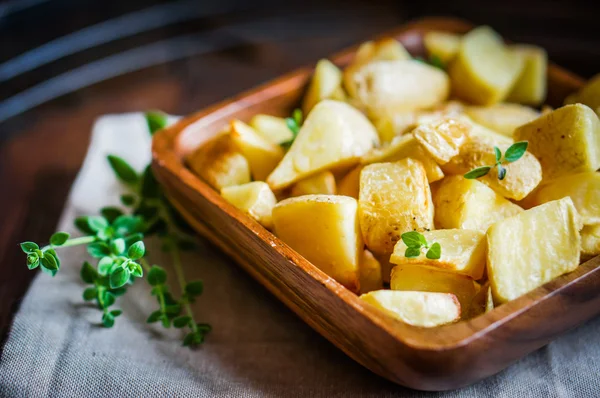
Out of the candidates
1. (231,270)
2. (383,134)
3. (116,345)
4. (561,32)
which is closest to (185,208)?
(231,270)

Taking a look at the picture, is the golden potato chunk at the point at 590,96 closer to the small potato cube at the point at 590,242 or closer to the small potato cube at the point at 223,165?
the small potato cube at the point at 590,242

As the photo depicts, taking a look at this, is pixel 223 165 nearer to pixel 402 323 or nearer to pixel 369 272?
pixel 369 272

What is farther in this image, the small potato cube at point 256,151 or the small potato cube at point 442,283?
the small potato cube at point 256,151

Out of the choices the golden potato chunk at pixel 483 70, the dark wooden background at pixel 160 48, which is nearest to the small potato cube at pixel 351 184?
the golden potato chunk at pixel 483 70

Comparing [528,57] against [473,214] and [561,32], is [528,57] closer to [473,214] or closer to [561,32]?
[473,214]

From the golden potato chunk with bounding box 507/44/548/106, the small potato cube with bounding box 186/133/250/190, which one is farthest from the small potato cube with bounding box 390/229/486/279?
the golden potato chunk with bounding box 507/44/548/106

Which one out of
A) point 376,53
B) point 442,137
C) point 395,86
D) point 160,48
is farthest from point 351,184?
point 160,48
